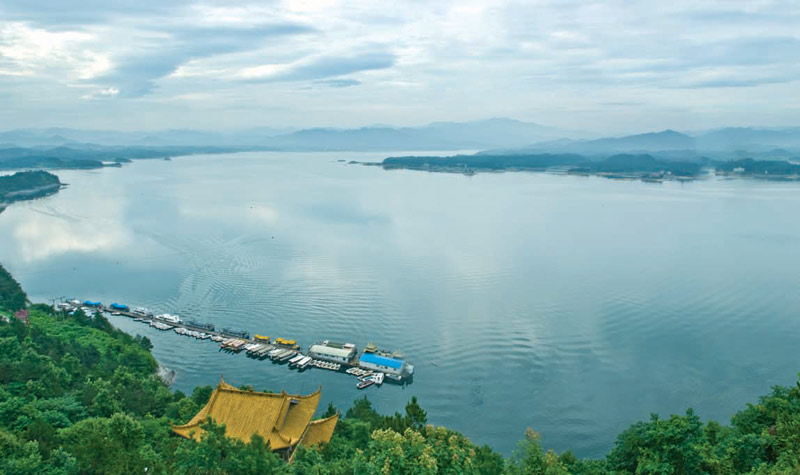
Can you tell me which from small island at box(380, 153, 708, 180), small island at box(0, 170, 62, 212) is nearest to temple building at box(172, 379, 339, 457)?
small island at box(0, 170, 62, 212)

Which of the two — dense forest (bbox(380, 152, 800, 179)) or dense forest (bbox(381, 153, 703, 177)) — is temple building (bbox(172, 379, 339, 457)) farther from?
dense forest (bbox(381, 153, 703, 177))

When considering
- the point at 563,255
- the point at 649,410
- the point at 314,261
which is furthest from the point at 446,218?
the point at 649,410

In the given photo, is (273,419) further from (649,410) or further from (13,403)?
(649,410)

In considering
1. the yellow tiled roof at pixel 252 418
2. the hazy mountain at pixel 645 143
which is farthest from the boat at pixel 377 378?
the hazy mountain at pixel 645 143

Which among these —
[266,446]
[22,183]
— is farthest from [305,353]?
[22,183]

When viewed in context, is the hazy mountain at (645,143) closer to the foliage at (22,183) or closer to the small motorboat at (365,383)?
the foliage at (22,183)

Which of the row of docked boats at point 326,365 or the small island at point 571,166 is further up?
the small island at point 571,166

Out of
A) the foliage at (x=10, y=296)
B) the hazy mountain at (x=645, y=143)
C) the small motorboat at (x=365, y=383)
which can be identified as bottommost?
the small motorboat at (x=365, y=383)
